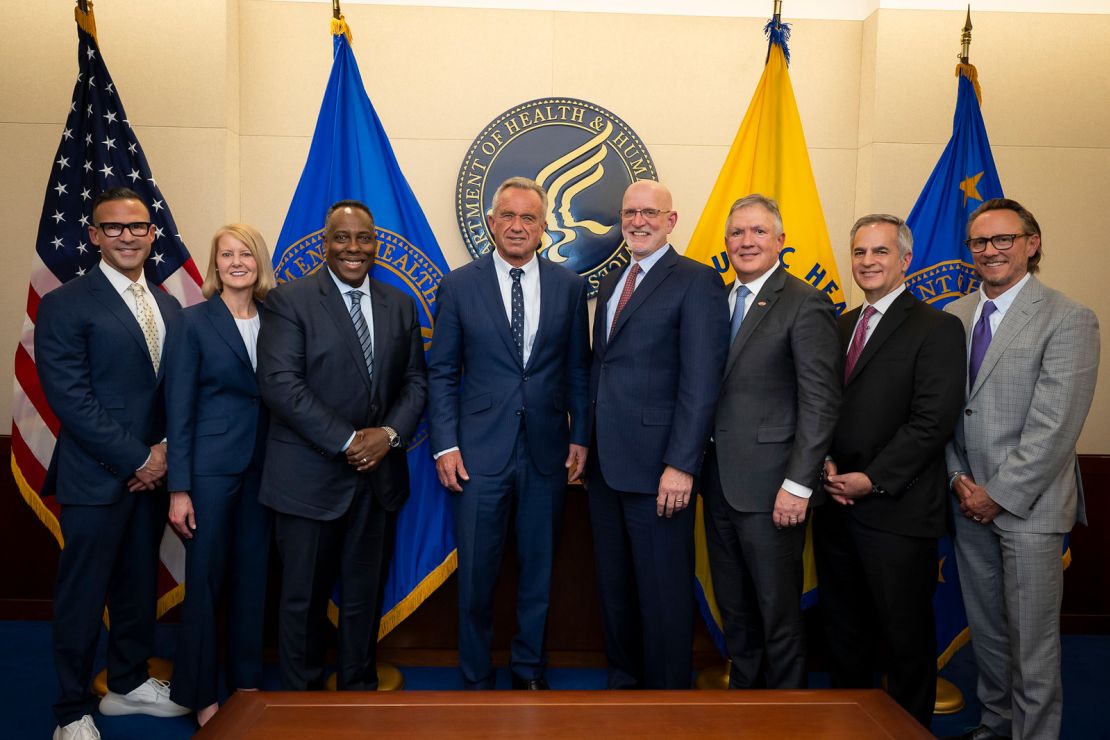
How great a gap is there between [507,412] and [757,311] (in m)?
0.88

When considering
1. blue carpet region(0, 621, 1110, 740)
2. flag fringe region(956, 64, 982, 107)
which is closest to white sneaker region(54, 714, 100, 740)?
blue carpet region(0, 621, 1110, 740)

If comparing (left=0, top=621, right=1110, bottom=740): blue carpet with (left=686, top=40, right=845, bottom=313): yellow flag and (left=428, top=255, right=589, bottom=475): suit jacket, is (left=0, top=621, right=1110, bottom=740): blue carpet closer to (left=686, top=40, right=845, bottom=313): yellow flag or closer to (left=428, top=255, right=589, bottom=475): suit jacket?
(left=428, top=255, right=589, bottom=475): suit jacket

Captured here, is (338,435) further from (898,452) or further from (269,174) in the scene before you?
(269,174)

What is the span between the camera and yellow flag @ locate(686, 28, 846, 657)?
10.7 ft

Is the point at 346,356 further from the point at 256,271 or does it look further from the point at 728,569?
the point at 728,569

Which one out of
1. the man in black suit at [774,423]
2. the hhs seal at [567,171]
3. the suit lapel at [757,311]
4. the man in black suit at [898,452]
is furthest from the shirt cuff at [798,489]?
the hhs seal at [567,171]

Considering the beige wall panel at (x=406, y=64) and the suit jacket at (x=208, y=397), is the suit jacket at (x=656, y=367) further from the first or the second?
the beige wall panel at (x=406, y=64)

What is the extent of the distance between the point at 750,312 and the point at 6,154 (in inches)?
138

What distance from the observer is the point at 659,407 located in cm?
257

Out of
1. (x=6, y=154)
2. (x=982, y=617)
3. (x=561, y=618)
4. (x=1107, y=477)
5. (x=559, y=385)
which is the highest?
(x=6, y=154)

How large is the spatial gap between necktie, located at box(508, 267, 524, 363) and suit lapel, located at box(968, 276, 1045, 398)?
1460mm

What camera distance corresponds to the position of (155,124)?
371 cm

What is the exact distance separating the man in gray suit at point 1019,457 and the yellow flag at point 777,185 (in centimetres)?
Result: 75

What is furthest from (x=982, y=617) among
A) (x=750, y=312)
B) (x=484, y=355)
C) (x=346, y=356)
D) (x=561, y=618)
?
(x=346, y=356)
